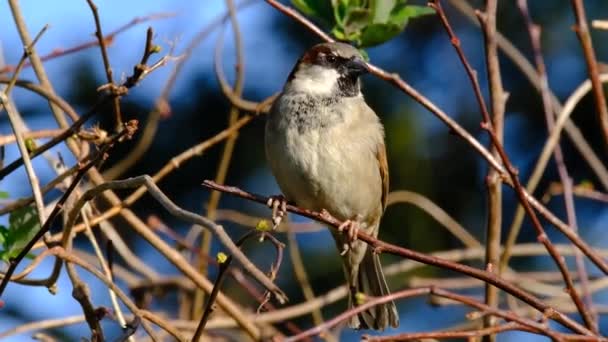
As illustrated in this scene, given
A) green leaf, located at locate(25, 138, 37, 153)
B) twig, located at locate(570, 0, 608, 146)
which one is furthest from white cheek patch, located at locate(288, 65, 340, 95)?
twig, located at locate(570, 0, 608, 146)

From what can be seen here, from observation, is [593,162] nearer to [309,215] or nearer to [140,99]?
[309,215]

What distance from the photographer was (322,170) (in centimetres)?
287

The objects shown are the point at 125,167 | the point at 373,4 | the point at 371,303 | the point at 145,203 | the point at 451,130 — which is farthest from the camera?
the point at 145,203

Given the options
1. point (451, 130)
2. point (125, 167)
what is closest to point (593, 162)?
point (451, 130)

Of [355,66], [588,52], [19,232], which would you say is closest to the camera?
[588,52]

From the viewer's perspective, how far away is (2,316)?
404 cm

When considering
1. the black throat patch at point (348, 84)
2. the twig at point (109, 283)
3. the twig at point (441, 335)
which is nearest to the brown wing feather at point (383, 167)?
the black throat patch at point (348, 84)

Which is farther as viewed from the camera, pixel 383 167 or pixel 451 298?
pixel 383 167

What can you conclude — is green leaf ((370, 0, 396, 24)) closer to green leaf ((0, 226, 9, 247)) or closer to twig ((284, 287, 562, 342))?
green leaf ((0, 226, 9, 247))

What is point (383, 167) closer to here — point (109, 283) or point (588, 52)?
point (588, 52)

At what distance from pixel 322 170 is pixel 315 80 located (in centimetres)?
37

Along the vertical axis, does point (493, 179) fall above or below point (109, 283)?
above

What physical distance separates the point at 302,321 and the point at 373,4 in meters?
2.47

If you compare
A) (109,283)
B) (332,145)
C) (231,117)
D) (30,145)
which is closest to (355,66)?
(332,145)
